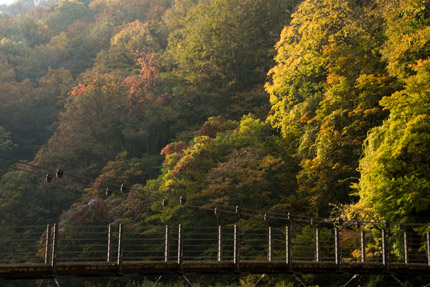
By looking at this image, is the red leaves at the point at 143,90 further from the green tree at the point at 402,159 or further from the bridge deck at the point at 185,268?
the bridge deck at the point at 185,268

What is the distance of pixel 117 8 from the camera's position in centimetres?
4166

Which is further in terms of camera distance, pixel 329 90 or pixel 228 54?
pixel 228 54

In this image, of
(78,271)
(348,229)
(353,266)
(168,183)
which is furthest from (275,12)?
(78,271)

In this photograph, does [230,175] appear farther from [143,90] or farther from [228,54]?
[143,90]

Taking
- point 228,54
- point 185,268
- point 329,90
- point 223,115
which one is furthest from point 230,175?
point 185,268

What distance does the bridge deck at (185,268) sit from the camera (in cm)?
886

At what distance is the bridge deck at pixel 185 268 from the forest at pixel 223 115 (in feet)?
10.7

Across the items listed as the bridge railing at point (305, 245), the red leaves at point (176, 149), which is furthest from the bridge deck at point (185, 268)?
the red leaves at point (176, 149)

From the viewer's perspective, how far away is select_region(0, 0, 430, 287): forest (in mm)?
16969

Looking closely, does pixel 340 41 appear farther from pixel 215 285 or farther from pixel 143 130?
pixel 143 130

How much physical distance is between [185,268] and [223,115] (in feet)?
61.7

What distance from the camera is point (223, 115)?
28.7 metres

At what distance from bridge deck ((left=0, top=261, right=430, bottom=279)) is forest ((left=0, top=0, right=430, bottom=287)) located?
326 cm

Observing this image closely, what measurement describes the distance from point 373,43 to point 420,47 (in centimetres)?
335
